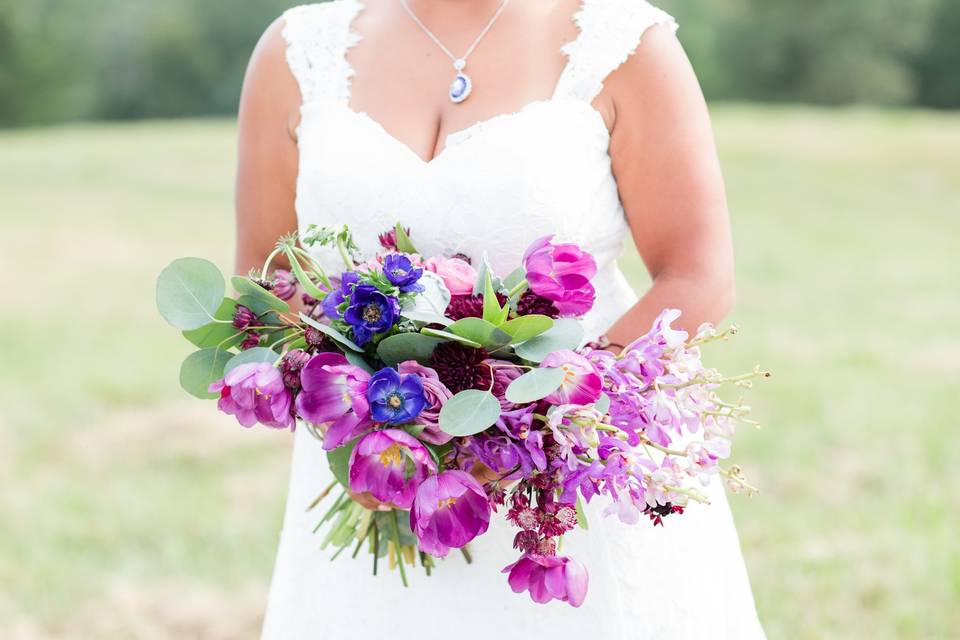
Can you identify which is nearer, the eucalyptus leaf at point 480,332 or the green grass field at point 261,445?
the eucalyptus leaf at point 480,332

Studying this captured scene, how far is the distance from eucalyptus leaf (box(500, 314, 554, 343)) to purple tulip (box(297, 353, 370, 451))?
21cm

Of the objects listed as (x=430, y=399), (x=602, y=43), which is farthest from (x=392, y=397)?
(x=602, y=43)

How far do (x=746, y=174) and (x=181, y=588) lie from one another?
13.9 m

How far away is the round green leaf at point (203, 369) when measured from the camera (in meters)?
1.64

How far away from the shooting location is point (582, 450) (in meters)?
1.44

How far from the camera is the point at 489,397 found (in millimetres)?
1412

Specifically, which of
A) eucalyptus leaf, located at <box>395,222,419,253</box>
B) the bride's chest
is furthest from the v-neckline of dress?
eucalyptus leaf, located at <box>395,222,419,253</box>

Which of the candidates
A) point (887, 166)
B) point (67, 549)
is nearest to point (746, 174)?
point (887, 166)

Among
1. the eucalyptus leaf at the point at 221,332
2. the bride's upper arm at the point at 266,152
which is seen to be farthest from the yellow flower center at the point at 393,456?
the bride's upper arm at the point at 266,152

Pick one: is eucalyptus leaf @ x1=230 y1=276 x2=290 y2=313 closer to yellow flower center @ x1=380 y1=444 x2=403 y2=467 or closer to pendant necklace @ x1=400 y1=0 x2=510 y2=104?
yellow flower center @ x1=380 y1=444 x2=403 y2=467

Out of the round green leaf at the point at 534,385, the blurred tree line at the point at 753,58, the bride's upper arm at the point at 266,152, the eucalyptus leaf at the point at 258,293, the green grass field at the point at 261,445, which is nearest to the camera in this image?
the round green leaf at the point at 534,385

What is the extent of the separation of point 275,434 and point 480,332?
191 inches

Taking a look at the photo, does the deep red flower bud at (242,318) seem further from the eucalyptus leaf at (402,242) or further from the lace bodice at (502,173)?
the lace bodice at (502,173)

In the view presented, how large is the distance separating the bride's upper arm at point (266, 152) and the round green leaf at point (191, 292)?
2.24ft
